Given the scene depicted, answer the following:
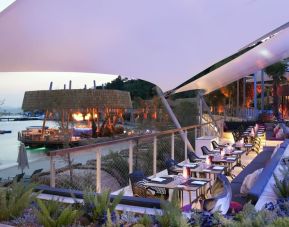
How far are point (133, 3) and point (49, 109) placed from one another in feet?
85.1

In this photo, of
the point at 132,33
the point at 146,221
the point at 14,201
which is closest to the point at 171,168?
the point at 132,33

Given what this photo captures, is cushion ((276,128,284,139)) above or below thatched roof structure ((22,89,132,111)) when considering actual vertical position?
below

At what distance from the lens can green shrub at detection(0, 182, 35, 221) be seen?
11.3 ft

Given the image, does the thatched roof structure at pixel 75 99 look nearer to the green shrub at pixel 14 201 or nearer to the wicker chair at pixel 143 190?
the wicker chair at pixel 143 190

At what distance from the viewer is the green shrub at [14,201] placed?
3459 mm

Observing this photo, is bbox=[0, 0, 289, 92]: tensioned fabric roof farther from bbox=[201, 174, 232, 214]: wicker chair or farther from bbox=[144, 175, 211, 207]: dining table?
bbox=[201, 174, 232, 214]: wicker chair

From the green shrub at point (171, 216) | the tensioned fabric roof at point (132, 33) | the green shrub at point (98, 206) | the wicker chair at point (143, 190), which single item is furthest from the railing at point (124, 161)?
the green shrub at point (171, 216)

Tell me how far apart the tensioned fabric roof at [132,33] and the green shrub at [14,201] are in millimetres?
2810

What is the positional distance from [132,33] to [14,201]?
13.7 ft

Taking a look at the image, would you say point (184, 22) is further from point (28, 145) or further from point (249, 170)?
point (28, 145)

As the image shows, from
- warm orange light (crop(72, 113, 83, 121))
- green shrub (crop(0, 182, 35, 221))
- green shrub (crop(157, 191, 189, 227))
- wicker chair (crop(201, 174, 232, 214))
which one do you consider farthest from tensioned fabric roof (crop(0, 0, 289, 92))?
warm orange light (crop(72, 113, 83, 121))

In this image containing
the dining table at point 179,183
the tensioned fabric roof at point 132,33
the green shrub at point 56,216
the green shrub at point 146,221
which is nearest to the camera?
the green shrub at point 146,221

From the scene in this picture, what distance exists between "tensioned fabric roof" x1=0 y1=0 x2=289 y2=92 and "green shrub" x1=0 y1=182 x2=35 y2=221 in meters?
2.81

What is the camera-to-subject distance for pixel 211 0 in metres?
6.72
